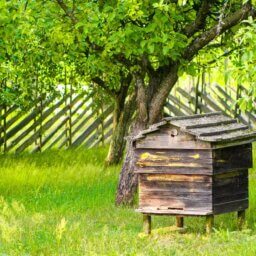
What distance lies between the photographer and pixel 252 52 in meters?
7.57

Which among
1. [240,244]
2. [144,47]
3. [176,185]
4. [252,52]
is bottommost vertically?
[240,244]

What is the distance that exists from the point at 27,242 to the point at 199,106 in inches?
536

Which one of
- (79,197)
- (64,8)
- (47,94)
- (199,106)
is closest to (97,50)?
(64,8)

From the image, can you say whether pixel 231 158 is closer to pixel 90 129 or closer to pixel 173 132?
pixel 173 132

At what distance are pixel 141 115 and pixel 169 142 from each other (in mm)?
2837

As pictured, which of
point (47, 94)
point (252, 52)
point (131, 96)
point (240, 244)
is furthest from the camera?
point (47, 94)

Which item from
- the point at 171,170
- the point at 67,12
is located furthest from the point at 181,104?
the point at 171,170

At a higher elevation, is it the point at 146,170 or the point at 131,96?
the point at 131,96

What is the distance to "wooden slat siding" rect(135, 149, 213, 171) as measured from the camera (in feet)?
33.1

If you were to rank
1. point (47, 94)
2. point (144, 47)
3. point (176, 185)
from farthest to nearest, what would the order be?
point (47, 94) < point (144, 47) < point (176, 185)

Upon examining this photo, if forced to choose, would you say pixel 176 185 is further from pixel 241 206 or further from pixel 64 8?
pixel 64 8

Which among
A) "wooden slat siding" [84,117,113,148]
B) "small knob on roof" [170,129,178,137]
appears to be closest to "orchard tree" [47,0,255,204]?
"small knob on roof" [170,129,178,137]

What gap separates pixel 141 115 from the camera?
518 inches

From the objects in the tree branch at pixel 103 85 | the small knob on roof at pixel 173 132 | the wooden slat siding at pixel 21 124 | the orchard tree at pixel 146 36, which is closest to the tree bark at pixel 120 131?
the tree branch at pixel 103 85
